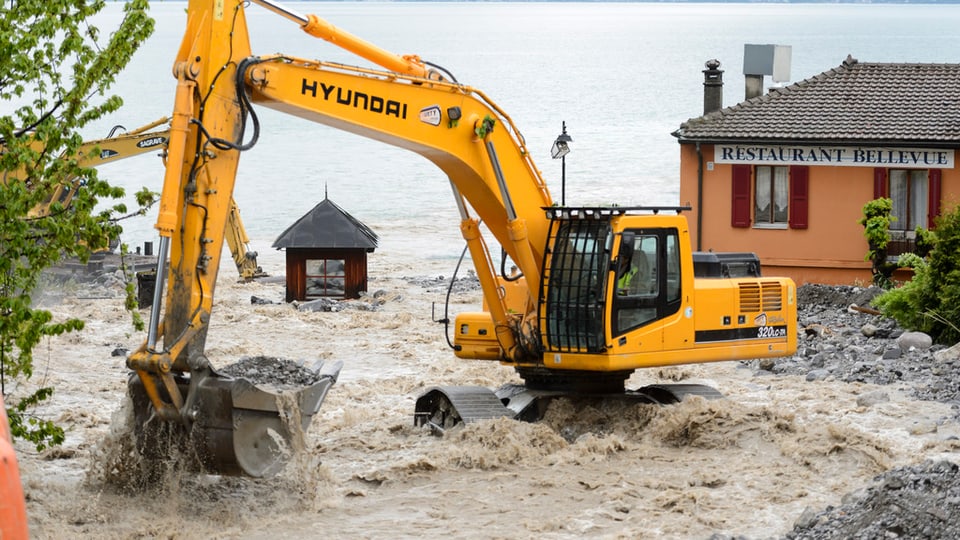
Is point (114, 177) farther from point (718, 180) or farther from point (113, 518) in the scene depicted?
point (113, 518)

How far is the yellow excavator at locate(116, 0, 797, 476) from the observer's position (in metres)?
12.9

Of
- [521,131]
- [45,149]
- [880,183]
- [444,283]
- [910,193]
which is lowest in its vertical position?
[444,283]

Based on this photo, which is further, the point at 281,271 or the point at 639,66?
the point at 639,66

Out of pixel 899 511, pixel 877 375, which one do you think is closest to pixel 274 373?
pixel 899 511

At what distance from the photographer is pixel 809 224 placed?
28.2 meters

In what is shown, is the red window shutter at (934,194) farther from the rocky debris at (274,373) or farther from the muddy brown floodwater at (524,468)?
the rocky debris at (274,373)

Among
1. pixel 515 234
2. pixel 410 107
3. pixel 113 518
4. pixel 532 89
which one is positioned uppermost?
pixel 532 89

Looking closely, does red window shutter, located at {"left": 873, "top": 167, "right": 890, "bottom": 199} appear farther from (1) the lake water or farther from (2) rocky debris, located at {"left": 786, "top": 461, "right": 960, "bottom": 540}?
(1) the lake water

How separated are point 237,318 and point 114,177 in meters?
53.7

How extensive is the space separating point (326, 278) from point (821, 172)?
31.5 ft

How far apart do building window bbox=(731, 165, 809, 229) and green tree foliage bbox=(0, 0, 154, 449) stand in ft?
56.3

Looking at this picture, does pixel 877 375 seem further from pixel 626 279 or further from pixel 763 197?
pixel 763 197

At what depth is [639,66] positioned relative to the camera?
17112cm

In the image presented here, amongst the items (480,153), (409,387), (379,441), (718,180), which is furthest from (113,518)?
(718,180)
